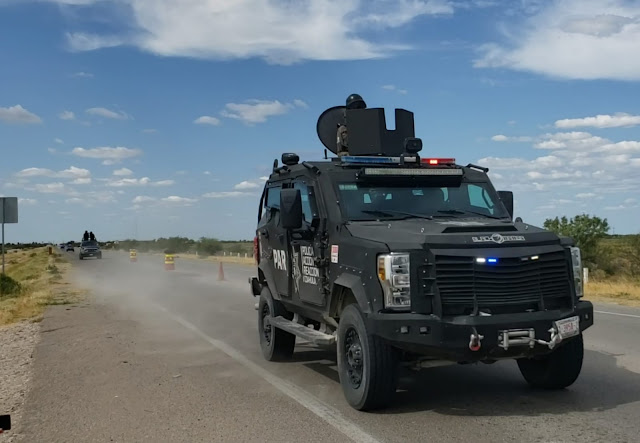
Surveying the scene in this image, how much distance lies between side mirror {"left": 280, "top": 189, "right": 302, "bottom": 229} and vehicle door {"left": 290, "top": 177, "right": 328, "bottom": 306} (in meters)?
Result: 0.17

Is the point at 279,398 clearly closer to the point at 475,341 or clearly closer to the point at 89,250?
the point at 475,341

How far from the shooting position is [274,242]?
8672 mm

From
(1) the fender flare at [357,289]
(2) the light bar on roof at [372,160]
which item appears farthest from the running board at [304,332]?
(2) the light bar on roof at [372,160]

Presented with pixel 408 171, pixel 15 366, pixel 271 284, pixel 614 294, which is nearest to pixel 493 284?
pixel 408 171

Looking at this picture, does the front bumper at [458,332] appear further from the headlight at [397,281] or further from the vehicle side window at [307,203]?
the vehicle side window at [307,203]

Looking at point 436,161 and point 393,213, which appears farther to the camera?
point 436,161

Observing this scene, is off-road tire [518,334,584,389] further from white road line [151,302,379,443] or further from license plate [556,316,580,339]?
white road line [151,302,379,443]

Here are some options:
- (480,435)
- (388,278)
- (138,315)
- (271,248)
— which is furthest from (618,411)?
(138,315)

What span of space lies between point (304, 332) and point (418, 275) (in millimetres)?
2218

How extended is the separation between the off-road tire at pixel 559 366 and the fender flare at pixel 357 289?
198cm

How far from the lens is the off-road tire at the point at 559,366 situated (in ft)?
21.0

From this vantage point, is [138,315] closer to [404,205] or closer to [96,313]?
[96,313]

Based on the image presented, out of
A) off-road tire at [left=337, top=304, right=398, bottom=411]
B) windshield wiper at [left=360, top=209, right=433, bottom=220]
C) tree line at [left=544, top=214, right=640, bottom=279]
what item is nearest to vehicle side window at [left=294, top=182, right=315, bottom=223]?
windshield wiper at [left=360, top=209, right=433, bottom=220]

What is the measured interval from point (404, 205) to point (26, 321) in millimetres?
10127
